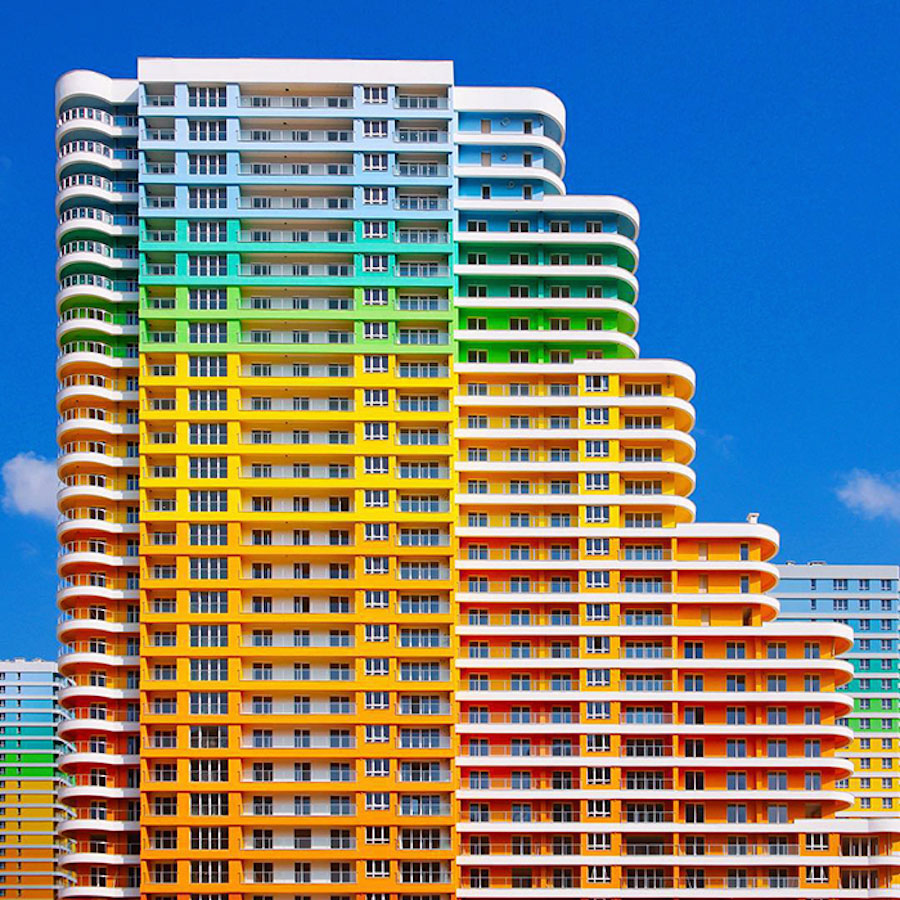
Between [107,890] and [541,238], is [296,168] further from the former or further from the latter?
[107,890]

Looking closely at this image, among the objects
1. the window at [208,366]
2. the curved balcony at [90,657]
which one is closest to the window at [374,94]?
the window at [208,366]

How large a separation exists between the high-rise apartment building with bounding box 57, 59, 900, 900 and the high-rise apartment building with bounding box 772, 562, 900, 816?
47.3 metres

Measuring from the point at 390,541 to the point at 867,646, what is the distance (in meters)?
67.2

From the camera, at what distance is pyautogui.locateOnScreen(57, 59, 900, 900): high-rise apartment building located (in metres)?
101

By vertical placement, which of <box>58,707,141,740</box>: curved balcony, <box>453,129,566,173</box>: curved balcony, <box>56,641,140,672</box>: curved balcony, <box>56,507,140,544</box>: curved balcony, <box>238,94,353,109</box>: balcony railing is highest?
<box>238,94,353,109</box>: balcony railing

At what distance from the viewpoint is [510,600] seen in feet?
342

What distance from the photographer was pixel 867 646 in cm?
15475

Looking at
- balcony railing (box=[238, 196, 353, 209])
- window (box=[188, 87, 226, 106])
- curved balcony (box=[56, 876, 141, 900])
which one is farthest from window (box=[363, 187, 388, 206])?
curved balcony (box=[56, 876, 141, 900])

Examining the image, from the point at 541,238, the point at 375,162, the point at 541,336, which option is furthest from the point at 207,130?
the point at 541,336

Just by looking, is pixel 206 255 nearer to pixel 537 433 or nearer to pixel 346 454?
pixel 346 454

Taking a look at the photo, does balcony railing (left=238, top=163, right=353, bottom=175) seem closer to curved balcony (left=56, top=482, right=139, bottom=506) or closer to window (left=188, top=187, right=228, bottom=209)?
window (left=188, top=187, right=228, bottom=209)

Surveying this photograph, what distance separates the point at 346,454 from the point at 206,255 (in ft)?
51.1

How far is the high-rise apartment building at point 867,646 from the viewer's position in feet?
495

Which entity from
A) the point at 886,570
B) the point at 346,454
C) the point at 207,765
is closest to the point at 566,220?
the point at 346,454
